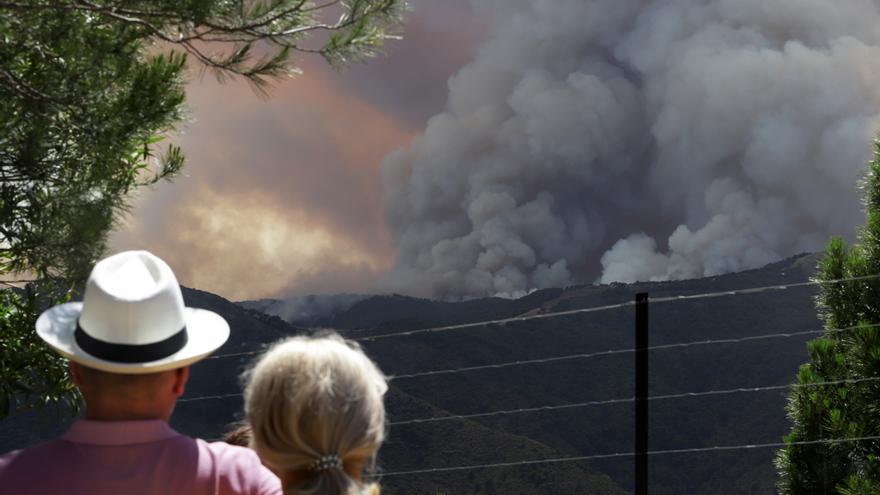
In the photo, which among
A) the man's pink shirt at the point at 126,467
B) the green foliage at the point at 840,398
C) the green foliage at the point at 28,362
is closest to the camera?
the man's pink shirt at the point at 126,467

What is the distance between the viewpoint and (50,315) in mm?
1861

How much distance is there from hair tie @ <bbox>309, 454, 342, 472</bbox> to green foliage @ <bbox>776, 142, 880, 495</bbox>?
297 inches

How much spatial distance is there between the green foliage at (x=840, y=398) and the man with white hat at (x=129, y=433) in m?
7.46

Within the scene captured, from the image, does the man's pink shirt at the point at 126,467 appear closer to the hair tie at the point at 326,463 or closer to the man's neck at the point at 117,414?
the man's neck at the point at 117,414

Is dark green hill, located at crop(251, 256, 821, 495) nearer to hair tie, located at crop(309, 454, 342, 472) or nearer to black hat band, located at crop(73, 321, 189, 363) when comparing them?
black hat band, located at crop(73, 321, 189, 363)

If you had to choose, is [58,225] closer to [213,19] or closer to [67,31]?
[67,31]

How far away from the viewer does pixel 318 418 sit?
1478 millimetres

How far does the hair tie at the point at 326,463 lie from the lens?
148 centimetres

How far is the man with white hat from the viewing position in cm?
163

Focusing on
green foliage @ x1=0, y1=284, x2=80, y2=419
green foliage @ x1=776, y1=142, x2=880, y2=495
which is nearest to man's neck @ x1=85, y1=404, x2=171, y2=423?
green foliage @ x1=0, y1=284, x2=80, y2=419

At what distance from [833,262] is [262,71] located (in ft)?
19.7

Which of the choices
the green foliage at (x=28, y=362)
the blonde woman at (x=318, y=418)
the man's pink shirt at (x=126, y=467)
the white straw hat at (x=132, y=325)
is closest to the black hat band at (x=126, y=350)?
the white straw hat at (x=132, y=325)

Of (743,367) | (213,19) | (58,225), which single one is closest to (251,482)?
(213,19)

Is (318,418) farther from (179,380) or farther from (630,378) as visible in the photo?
(630,378)
